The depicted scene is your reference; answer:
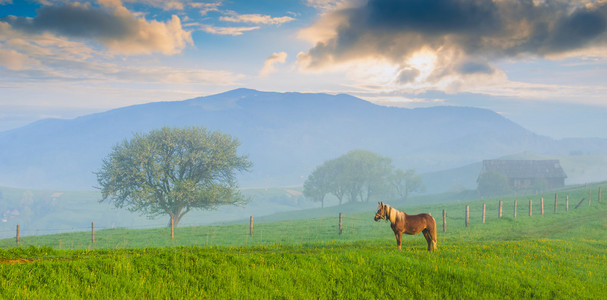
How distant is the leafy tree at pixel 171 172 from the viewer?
51.7m

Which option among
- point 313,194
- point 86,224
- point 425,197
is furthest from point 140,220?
point 425,197

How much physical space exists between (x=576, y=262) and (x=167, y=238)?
34808mm

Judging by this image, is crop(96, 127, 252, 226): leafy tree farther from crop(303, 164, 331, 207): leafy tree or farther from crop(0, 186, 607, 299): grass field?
crop(303, 164, 331, 207): leafy tree

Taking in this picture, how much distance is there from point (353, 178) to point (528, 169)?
5916 cm

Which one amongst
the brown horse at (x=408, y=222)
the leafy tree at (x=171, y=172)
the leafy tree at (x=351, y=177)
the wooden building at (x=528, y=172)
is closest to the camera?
the brown horse at (x=408, y=222)

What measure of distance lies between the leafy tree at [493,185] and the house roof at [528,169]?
17.2 m

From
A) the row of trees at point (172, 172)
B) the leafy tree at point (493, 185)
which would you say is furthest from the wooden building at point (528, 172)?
the row of trees at point (172, 172)

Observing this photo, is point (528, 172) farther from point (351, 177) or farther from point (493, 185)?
point (351, 177)

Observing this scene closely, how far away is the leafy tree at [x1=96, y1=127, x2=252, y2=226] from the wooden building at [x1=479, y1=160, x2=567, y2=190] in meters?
100

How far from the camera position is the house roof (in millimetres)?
133875

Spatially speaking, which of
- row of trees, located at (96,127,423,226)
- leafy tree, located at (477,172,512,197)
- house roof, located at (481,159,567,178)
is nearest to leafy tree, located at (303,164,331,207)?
leafy tree, located at (477,172,512,197)

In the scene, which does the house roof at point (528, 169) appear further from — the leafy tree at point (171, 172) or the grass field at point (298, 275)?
the grass field at point (298, 275)

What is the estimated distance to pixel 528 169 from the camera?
13625cm

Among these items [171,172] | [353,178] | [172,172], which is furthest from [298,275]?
[353,178]
